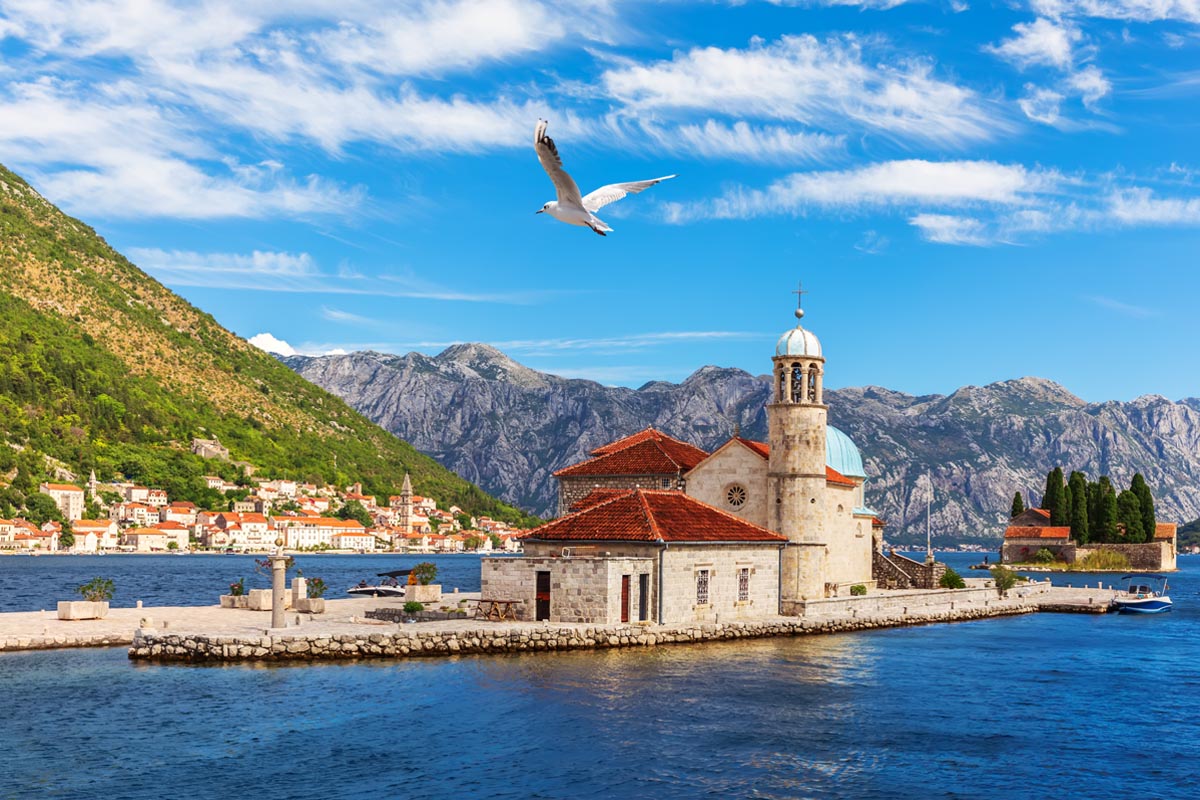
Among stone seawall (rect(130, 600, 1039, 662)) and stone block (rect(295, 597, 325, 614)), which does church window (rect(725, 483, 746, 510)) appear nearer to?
stone seawall (rect(130, 600, 1039, 662))

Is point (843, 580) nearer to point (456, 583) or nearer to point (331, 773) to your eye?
point (331, 773)

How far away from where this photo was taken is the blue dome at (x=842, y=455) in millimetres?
66312

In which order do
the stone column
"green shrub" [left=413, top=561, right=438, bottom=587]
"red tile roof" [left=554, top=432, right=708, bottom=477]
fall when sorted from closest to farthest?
the stone column
"green shrub" [left=413, top=561, right=438, bottom=587]
"red tile roof" [left=554, top=432, right=708, bottom=477]

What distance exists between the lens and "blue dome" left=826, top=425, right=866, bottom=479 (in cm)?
6631

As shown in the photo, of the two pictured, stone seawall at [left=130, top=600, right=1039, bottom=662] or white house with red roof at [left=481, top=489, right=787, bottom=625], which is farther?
white house with red roof at [left=481, top=489, right=787, bottom=625]

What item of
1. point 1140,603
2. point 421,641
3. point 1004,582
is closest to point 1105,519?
point 1140,603

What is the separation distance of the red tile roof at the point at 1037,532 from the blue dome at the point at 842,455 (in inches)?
3655

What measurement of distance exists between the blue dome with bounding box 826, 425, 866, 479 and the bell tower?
44.0ft

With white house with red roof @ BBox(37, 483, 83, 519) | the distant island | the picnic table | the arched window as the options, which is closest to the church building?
the arched window

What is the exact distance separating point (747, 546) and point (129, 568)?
361 ft

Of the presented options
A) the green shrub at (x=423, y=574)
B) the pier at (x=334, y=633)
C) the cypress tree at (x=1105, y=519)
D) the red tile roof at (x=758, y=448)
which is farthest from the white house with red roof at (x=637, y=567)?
the cypress tree at (x=1105, y=519)

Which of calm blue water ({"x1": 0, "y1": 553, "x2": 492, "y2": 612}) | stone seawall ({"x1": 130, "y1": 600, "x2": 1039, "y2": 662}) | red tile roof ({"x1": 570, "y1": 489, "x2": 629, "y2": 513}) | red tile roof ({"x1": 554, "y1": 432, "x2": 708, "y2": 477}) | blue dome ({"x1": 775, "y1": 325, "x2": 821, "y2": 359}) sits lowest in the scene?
calm blue water ({"x1": 0, "y1": 553, "x2": 492, "y2": 612})

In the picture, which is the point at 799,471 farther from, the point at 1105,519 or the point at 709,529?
the point at 1105,519

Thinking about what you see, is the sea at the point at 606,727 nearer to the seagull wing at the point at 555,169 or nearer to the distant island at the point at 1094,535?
the seagull wing at the point at 555,169
